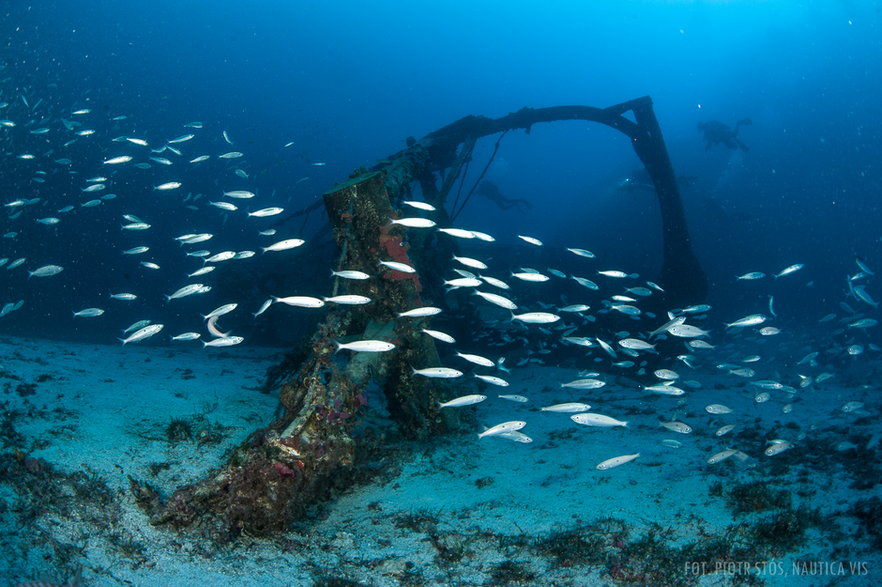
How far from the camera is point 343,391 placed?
4535 millimetres

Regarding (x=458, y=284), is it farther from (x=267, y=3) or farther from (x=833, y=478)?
(x=267, y=3)

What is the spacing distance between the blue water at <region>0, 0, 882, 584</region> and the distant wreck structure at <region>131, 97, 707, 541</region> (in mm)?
1150

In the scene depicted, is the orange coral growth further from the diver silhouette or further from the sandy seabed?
the diver silhouette

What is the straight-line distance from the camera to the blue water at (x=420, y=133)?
2181cm

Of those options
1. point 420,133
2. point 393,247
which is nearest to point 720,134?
point 393,247

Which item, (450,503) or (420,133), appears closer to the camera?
(450,503)

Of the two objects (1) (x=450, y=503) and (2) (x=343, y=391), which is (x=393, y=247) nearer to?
(2) (x=343, y=391)

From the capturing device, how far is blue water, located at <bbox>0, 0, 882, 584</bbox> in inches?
859

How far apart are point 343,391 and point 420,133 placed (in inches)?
6966

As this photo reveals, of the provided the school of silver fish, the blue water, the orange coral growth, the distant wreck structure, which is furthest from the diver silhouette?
the orange coral growth

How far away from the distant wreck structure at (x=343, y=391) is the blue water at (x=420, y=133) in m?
1.15

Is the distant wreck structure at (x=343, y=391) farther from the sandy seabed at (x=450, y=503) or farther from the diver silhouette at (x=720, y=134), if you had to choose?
the diver silhouette at (x=720, y=134)

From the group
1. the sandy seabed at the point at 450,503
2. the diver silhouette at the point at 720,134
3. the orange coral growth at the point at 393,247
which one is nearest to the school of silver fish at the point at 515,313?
the orange coral growth at the point at 393,247

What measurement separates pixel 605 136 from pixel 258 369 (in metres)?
176
